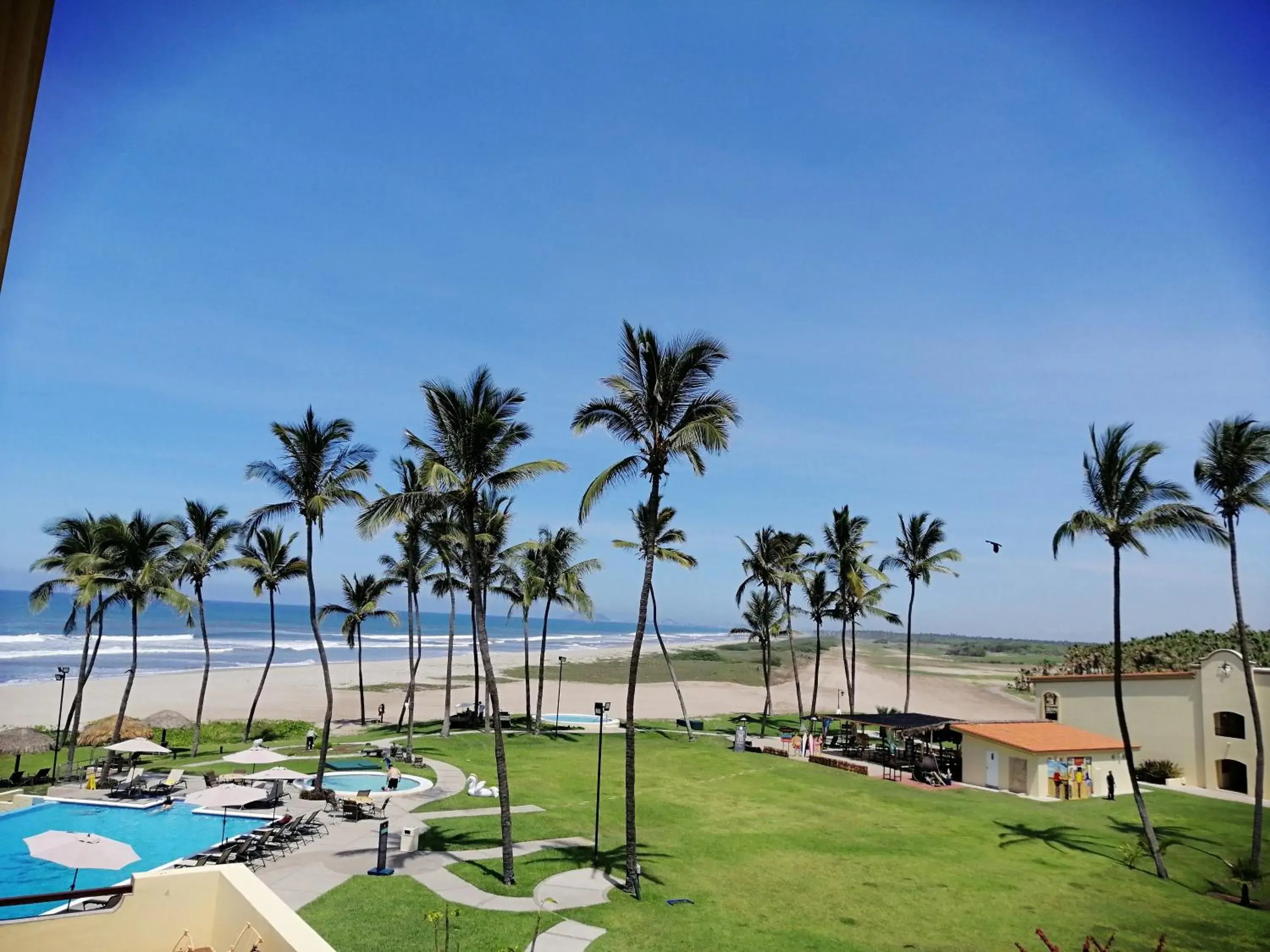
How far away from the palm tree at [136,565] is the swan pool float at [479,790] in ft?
49.1

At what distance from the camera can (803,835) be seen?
76.6ft

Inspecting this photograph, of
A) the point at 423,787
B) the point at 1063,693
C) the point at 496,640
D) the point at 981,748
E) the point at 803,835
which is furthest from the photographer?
the point at 496,640

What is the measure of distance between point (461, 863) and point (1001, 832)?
17.9 m

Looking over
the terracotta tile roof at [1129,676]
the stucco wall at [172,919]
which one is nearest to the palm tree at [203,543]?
the stucco wall at [172,919]

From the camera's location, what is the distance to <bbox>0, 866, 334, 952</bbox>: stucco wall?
30.3 ft

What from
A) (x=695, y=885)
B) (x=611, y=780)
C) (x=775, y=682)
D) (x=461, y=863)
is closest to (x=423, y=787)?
(x=611, y=780)

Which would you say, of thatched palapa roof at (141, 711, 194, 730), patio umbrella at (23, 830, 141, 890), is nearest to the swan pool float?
patio umbrella at (23, 830, 141, 890)

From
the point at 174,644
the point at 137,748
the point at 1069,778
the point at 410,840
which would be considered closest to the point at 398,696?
the point at 137,748

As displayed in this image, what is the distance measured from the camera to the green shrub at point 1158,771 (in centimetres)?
3391

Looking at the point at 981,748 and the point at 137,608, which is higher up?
the point at 137,608

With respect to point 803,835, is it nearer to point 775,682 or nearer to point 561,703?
point 561,703

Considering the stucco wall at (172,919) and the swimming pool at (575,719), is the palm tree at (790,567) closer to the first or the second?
the swimming pool at (575,719)

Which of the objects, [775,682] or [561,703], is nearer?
[561,703]

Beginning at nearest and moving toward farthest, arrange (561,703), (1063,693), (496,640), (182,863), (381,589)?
(182,863) → (1063,693) → (381,589) → (561,703) → (496,640)
